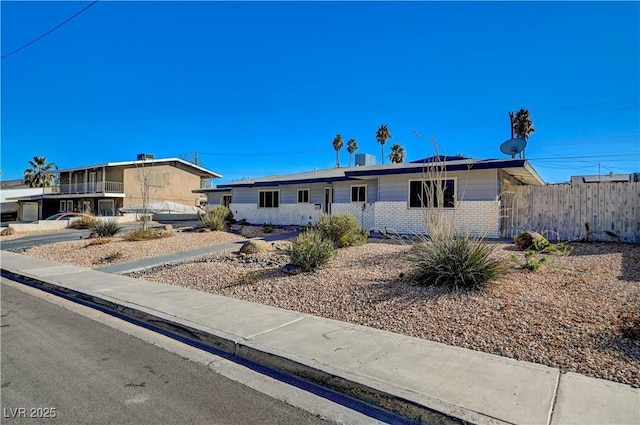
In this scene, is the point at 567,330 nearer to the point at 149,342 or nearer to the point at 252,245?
the point at 149,342

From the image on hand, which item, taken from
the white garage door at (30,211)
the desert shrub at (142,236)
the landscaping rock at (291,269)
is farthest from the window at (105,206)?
the landscaping rock at (291,269)

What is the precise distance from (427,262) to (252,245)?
266 inches

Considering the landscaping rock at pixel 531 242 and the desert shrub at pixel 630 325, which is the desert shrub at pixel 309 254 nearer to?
the desert shrub at pixel 630 325

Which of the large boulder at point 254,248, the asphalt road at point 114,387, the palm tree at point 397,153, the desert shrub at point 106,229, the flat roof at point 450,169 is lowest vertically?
the asphalt road at point 114,387

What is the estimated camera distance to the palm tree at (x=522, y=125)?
35906mm

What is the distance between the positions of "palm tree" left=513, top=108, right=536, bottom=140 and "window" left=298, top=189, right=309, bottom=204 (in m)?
23.7

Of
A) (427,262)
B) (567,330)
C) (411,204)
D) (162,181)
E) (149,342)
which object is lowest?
(149,342)

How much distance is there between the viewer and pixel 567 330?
189 inches

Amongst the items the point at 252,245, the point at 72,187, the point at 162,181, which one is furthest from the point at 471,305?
the point at 72,187

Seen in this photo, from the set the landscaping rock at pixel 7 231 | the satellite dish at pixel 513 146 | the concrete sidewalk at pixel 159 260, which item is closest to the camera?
the concrete sidewalk at pixel 159 260

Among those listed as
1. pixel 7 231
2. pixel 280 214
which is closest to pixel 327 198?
pixel 280 214

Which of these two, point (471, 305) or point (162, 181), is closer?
point (471, 305)

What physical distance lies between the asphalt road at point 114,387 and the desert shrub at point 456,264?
13.3ft

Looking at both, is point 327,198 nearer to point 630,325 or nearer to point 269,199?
point 269,199
